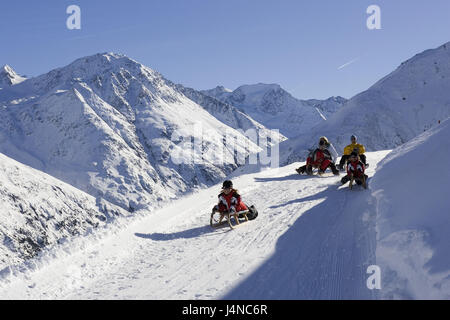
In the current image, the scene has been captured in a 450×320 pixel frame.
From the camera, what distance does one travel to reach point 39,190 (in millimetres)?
161500

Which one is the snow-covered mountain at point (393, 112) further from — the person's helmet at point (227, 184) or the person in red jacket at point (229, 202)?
the person's helmet at point (227, 184)

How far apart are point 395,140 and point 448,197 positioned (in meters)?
111

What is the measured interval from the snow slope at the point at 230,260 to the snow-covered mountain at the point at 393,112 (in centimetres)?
8828

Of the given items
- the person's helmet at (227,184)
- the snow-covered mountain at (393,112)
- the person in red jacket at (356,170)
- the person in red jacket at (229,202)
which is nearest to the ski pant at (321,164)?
the person in red jacket at (356,170)

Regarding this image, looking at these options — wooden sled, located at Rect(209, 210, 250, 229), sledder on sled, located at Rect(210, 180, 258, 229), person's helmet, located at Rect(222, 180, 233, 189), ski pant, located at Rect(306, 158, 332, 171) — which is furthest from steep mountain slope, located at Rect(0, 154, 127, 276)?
Result: person's helmet, located at Rect(222, 180, 233, 189)

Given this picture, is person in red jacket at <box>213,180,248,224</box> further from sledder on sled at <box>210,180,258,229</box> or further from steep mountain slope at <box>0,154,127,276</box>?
steep mountain slope at <box>0,154,127,276</box>

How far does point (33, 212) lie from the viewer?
498 ft

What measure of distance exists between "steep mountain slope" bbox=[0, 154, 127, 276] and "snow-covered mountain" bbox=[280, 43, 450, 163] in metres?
99.8

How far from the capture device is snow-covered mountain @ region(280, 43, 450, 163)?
355 ft

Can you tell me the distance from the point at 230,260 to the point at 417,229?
4.12 m

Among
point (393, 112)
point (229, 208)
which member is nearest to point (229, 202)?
point (229, 208)
